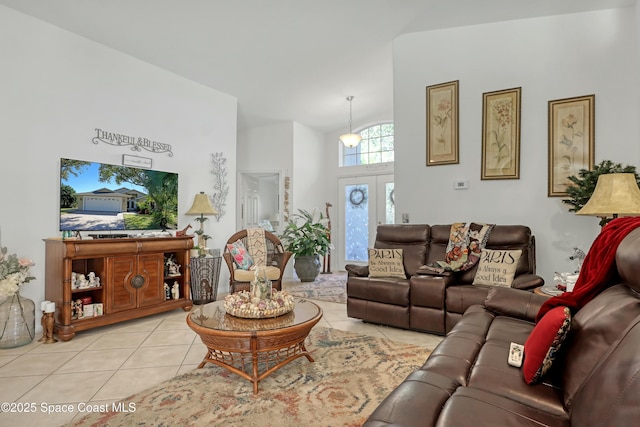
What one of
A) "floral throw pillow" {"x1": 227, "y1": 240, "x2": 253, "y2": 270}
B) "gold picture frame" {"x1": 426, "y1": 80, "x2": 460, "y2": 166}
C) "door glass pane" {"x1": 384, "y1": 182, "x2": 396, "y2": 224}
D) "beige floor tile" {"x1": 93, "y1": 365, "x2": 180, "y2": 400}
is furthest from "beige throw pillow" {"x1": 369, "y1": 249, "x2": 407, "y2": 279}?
"door glass pane" {"x1": 384, "y1": 182, "x2": 396, "y2": 224}

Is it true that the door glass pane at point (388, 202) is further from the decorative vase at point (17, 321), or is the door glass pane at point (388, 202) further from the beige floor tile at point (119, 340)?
the decorative vase at point (17, 321)

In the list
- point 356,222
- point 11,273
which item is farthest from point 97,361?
point 356,222

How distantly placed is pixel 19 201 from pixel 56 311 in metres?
1.08

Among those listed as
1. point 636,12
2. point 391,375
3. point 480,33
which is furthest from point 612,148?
point 391,375

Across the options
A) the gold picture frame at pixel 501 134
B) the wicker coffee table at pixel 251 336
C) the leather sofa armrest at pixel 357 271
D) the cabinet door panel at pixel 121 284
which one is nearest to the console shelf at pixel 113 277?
the cabinet door panel at pixel 121 284

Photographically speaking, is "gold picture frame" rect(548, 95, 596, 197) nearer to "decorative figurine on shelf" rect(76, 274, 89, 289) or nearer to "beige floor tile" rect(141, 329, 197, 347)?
"beige floor tile" rect(141, 329, 197, 347)

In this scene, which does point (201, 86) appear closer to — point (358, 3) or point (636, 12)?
point (358, 3)

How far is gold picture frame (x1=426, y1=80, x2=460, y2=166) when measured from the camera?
13.7 feet

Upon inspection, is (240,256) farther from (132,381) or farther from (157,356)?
(132,381)

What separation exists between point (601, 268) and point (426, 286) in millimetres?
1781

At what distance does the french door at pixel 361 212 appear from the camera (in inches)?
272

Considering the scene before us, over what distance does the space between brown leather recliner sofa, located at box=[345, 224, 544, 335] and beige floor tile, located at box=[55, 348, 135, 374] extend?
209 centimetres

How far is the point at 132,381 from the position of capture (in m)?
2.30

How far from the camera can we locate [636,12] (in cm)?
334
